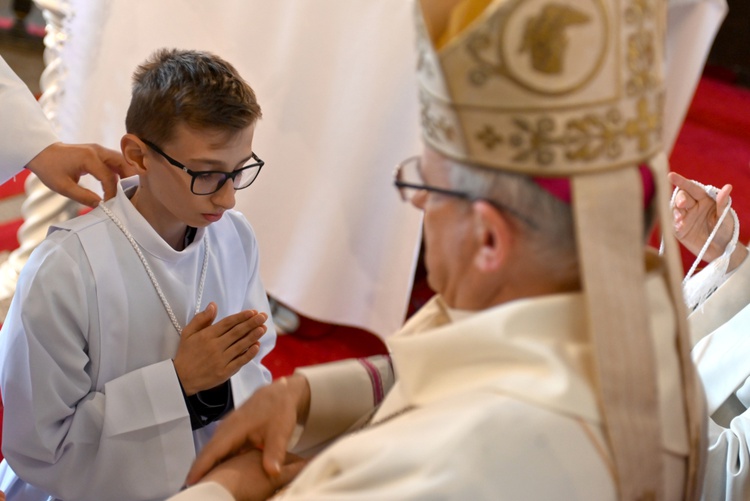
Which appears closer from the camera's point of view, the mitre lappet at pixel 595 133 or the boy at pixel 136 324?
the mitre lappet at pixel 595 133

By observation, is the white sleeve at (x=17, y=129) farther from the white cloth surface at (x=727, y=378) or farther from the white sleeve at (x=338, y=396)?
the white cloth surface at (x=727, y=378)

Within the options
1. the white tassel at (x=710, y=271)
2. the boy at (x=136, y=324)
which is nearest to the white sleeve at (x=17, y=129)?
the boy at (x=136, y=324)

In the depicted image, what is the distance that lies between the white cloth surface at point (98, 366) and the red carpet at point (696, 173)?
1.35 m

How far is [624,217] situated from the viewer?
1.02 m

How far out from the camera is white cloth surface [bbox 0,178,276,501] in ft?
5.65

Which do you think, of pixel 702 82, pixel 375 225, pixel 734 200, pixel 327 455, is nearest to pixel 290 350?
pixel 375 225

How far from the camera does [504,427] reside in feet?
3.35

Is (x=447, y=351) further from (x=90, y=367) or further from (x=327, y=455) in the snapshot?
(x=90, y=367)

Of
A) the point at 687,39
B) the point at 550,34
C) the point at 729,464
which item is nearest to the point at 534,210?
the point at 550,34

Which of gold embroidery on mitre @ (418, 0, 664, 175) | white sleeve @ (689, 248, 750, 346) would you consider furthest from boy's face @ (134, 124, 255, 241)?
white sleeve @ (689, 248, 750, 346)

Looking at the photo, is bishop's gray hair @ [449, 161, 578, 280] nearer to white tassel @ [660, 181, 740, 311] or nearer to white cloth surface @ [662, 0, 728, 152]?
white tassel @ [660, 181, 740, 311]

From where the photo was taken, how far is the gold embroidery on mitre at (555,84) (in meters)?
0.99

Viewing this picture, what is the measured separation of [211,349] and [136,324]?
0.69 feet

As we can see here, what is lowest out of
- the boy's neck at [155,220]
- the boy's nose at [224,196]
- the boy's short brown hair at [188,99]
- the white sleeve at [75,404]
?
the white sleeve at [75,404]
